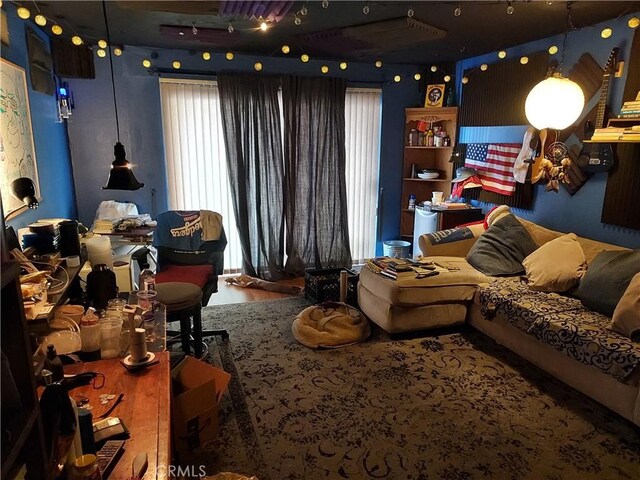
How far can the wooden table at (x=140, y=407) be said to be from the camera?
117 centimetres

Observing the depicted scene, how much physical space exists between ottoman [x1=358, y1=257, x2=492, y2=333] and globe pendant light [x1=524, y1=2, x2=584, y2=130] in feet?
4.25

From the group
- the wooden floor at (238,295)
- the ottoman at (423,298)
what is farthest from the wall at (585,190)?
the wooden floor at (238,295)

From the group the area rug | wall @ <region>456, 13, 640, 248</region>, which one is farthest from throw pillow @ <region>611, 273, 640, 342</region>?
wall @ <region>456, 13, 640, 248</region>

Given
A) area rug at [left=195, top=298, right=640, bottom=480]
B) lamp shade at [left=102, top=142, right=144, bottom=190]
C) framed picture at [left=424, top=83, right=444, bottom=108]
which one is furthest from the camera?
framed picture at [left=424, top=83, right=444, bottom=108]

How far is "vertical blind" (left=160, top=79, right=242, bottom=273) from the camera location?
14.7 feet

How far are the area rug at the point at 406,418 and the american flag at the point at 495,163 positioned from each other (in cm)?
179

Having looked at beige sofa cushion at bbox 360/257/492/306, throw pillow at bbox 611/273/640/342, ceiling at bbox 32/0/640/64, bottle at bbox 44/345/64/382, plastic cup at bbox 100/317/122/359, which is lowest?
beige sofa cushion at bbox 360/257/492/306

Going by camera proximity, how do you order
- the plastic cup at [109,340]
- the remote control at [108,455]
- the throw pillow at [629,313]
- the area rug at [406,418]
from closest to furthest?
the remote control at [108,455], the plastic cup at [109,340], the area rug at [406,418], the throw pillow at [629,313]

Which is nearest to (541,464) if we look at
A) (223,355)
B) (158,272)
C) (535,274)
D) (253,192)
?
(535,274)

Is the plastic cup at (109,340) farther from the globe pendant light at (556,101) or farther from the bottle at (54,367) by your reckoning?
the globe pendant light at (556,101)

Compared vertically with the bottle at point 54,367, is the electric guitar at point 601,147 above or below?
above

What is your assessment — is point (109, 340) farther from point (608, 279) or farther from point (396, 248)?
point (396, 248)

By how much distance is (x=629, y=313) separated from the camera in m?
2.38

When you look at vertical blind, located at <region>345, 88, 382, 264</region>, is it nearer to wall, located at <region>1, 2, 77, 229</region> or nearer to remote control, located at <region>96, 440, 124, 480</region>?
wall, located at <region>1, 2, 77, 229</region>
